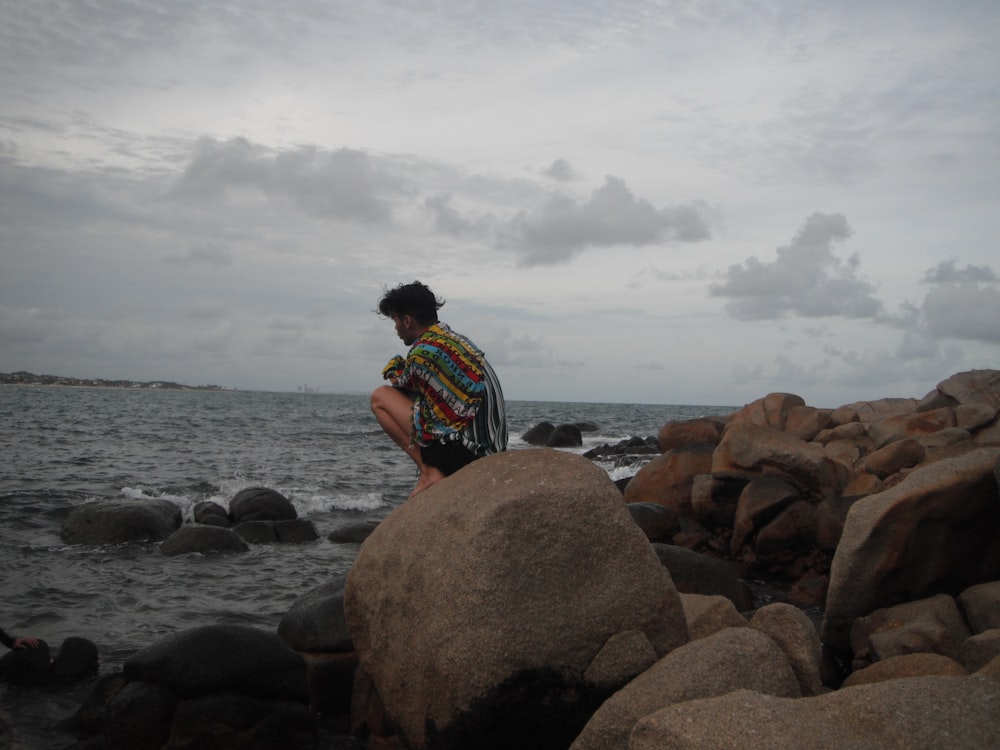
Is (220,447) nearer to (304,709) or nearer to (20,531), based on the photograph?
(20,531)

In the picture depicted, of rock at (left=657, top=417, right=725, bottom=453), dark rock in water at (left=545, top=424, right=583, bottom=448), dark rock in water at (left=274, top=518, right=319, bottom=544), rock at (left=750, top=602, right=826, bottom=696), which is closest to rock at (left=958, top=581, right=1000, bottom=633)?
rock at (left=750, top=602, right=826, bottom=696)

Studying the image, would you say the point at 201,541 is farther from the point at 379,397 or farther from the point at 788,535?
the point at 788,535

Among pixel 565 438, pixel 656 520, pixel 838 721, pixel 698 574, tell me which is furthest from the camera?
pixel 565 438

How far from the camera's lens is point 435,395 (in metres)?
5.90

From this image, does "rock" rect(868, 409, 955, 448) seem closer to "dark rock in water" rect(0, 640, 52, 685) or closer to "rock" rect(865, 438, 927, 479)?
"rock" rect(865, 438, 927, 479)

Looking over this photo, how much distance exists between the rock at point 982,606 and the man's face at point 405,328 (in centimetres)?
449

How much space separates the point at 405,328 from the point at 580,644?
2.50 meters

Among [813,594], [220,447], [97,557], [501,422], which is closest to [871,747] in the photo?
[501,422]

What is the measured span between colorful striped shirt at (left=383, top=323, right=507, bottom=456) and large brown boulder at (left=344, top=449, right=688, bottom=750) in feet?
3.12

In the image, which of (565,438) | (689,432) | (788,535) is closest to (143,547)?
(788,535)

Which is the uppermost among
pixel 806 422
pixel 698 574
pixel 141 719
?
pixel 806 422

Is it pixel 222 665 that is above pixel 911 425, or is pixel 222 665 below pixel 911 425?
below

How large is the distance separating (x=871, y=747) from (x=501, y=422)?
3.31 m

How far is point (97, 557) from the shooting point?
11672 millimetres
